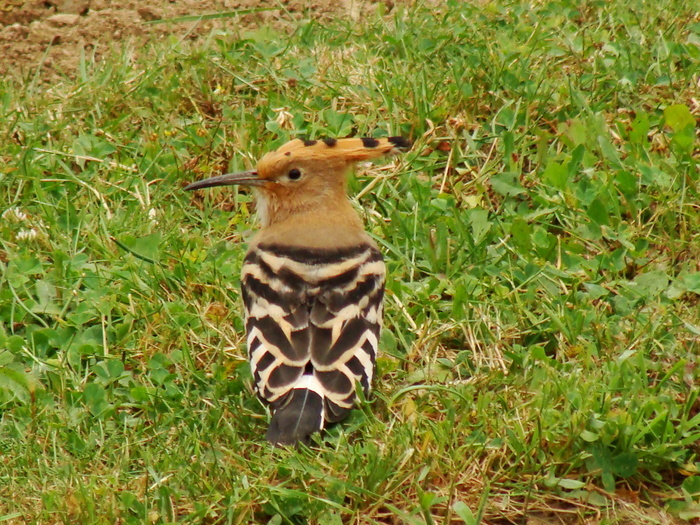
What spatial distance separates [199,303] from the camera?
4465 millimetres

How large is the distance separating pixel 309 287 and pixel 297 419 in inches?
23.0

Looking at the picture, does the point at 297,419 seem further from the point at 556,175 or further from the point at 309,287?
the point at 556,175

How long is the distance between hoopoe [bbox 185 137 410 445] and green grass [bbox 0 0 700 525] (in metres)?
0.16

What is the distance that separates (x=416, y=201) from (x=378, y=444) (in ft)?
5.04

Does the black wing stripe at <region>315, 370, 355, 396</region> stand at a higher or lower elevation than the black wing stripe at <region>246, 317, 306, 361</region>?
lower

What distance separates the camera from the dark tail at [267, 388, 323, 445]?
3543 millimetres

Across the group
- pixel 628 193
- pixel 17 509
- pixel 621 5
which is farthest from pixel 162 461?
pixel 621 5

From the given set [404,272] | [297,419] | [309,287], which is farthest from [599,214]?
[297,419]

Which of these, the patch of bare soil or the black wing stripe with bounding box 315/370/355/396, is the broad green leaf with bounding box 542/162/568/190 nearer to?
the black wing stripe with bounding box 315/370/355/396

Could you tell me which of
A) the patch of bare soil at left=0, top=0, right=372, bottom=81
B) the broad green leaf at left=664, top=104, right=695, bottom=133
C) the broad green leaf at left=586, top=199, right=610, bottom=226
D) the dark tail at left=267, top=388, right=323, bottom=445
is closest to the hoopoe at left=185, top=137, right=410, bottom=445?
the dark tail at left=267, top=388, right=323, bottom=445

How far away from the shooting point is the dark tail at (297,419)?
11.6 ft

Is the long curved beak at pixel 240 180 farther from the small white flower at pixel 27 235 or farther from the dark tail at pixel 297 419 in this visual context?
the dark tail at pixel 297 419

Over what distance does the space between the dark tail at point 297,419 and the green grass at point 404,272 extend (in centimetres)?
9

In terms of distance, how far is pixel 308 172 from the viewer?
439 centimetres
